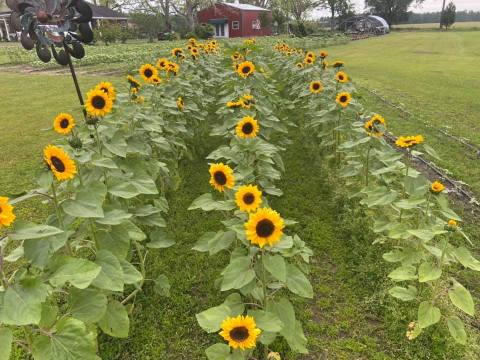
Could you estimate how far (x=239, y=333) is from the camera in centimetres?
182

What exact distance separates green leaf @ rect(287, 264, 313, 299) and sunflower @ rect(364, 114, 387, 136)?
192 centimetres

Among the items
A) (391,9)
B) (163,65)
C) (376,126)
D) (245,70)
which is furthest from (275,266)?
(391,9)

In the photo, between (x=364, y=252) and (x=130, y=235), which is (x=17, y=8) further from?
(x=364, y=252)

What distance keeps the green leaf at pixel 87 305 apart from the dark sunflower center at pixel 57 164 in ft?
1.94

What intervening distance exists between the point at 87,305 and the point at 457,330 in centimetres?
215

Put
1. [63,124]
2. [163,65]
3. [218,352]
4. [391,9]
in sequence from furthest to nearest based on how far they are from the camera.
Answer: [391,9] → [163,65] → [63,124] → [218,352]

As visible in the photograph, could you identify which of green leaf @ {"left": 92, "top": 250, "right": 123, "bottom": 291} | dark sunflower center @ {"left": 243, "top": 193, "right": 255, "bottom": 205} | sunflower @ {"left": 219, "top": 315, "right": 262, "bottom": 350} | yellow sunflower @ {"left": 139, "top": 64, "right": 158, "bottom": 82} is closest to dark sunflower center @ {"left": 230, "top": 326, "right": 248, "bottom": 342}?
sunflower @ {"left": 219, "top": 315, "right": 262, "bottom": 350}

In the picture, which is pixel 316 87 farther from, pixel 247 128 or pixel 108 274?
pixel 108 274

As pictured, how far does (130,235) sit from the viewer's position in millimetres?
2416

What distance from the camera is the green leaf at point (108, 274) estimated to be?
177cm

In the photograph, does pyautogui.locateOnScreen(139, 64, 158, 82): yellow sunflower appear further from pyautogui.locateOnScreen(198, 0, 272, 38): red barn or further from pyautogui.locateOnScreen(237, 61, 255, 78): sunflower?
pyautogui.locateOnScreen(198, 0, 272, 38): red barn

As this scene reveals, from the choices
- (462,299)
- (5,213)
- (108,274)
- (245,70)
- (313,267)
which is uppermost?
(245,70)

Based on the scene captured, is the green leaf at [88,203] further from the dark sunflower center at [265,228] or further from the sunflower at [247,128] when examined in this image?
the sunflower at [247,128]

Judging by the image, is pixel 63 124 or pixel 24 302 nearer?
pixel 24 302
